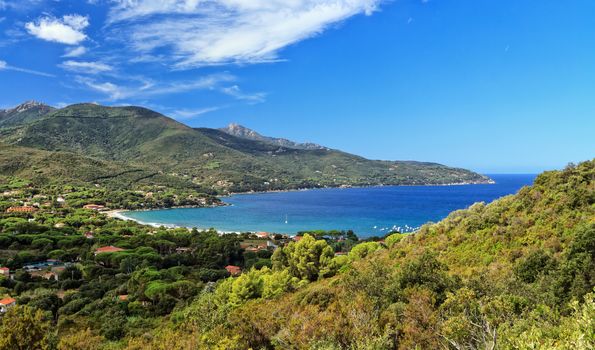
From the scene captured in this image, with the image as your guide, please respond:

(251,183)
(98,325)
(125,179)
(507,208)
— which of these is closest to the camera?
(98,325)

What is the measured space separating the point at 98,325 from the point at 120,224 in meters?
50.1

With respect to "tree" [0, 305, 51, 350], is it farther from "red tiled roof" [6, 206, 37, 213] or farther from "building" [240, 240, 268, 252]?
"red tiled roof" [6, 206, 37, 213]

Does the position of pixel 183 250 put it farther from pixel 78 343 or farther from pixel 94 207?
pixel 94 207

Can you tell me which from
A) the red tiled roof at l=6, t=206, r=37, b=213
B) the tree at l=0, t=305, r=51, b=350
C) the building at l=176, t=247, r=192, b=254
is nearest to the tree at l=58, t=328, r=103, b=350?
the tree at l=0, t=305, r=51, b=350

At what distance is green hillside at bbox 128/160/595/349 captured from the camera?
8.10 m

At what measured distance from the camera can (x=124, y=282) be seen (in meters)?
33.2

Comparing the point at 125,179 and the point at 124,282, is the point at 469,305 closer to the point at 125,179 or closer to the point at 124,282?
the point at 124,282

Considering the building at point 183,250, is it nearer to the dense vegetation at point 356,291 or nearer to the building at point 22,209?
the dense vegetation at point 356,291

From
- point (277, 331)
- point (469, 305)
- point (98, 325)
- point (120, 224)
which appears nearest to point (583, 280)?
point (469, 305)

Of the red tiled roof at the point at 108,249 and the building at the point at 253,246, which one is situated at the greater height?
the red tiled roof at the point at 108,249

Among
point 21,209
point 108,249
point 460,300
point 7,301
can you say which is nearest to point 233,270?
point 108,249

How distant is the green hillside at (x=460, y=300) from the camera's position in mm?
8102

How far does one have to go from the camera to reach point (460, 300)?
993 cm

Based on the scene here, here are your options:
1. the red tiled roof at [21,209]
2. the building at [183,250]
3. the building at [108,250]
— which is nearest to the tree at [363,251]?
the building at [183,250]
